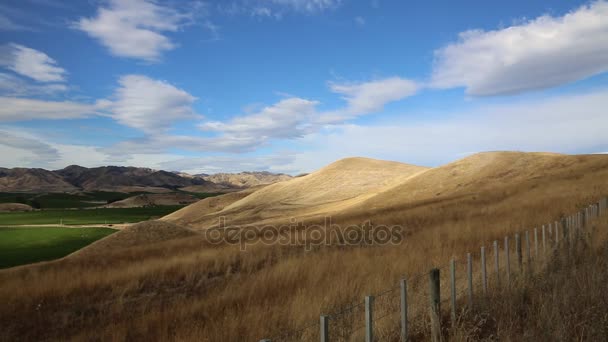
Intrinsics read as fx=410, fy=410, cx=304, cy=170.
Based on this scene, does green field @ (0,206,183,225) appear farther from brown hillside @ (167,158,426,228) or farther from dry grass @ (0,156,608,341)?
dry grass @ (0,156,608,341)

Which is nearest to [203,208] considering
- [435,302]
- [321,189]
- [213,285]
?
[321,189]

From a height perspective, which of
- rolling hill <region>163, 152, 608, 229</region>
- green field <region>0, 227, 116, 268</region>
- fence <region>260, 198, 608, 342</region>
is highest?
rolling hill <region>163, 152, 608, 229</region>

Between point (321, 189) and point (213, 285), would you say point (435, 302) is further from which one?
point (321, 189)

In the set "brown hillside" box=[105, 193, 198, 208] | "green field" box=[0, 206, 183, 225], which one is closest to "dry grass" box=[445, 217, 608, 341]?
"green field" box=[0, 206, 183, 225]

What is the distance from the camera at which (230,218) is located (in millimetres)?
78875

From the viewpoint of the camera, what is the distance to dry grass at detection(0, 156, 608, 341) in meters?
9.01

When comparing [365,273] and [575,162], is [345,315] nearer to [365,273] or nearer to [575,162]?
[365,273]

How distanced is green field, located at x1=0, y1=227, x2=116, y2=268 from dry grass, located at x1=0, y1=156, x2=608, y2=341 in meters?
11.9

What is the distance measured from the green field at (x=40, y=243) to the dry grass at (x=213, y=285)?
469 inches

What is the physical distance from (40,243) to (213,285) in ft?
96.2

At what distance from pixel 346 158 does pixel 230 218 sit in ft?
144

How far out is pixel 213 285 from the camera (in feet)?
48.1

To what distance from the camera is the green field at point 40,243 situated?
2920 cm

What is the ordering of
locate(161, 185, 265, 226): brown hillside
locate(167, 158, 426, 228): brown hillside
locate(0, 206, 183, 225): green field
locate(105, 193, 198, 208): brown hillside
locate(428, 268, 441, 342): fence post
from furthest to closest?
locate(105, 193, 198, 208): brown hillside
locate(161, 185, 265, 226): brown hillside
locate(167, 158, 426, 228): brown hillside
locate(0, 206, 183, 225): green field
locate(428, 268, 441, 342): fence post
